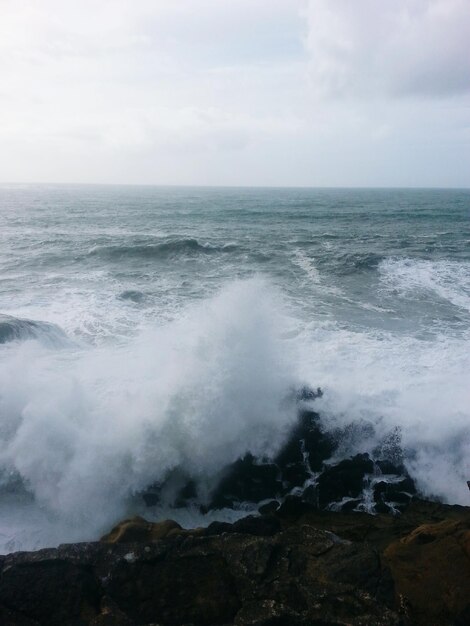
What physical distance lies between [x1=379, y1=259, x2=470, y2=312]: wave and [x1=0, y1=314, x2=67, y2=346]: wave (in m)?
12.6

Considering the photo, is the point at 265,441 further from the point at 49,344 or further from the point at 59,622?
the point at 49,344

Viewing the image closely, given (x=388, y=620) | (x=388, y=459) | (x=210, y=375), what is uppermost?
(x=210, y=375)

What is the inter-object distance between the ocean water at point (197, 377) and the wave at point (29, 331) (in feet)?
0.16

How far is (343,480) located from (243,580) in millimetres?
2975

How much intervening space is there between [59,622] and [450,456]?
6446 mm

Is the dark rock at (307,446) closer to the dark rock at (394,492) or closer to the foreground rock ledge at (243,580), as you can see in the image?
the dark rock at (394,492)

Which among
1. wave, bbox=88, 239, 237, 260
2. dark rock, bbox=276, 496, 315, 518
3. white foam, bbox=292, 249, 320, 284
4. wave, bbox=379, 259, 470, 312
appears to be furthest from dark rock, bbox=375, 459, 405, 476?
wave, bbox=88, 239, 237, 260

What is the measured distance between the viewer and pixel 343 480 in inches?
273

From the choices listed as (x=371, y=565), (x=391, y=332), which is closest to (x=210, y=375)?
(x=371, y=565)

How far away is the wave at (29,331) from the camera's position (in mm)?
10945

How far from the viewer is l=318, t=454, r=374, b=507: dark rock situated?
6781 millimetres

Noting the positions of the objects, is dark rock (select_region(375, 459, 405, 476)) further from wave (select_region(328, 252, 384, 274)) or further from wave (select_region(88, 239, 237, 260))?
wave (select_region(88, 239, 237, 260))

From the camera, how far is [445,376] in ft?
32.1

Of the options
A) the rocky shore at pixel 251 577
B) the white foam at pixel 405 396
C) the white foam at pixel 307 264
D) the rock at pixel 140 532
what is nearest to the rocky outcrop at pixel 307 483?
the white foam at pixel 405 396
